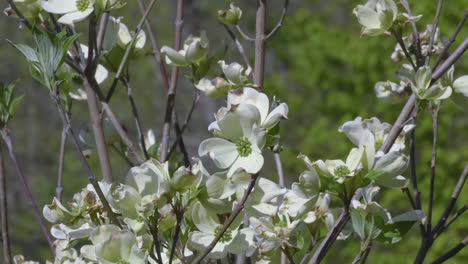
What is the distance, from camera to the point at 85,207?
0.55 metres

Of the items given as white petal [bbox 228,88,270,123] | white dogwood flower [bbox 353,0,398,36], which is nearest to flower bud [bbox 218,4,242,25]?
white dogwood flower [bbox 353,0,398,36]

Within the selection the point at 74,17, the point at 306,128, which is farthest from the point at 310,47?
the point at 74,17

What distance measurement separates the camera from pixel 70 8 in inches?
24.1

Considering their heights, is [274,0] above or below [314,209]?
below

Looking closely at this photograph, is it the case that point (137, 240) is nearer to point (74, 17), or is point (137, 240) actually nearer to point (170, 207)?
point (170, 207)

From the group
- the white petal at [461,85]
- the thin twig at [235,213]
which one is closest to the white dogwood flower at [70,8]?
the thin twig at [235,213]

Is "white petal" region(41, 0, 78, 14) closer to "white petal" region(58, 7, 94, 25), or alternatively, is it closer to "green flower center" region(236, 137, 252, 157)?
"white petal" region(58, 7, 94, 25)

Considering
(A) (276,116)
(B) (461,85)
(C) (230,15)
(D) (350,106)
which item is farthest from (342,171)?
(D) (350,106)

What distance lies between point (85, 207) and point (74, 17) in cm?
19

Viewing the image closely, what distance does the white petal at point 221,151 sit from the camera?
52 cm

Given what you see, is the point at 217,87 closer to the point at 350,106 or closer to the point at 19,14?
the point at 19,14

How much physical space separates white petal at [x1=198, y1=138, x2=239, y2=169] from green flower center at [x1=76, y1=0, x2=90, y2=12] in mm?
208

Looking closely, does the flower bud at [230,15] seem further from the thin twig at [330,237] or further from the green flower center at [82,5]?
the thin twig at [330,237]

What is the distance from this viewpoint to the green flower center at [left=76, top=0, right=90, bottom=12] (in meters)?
0.60
